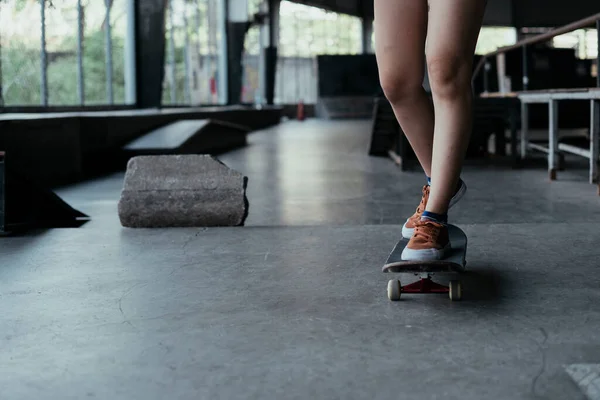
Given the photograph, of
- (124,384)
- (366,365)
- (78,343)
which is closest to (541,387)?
(366,365)

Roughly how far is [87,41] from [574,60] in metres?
5.83

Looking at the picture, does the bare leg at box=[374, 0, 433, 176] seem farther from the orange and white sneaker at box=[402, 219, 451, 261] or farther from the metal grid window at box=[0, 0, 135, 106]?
the metal grid window at box=[0, 0, 135, 106]

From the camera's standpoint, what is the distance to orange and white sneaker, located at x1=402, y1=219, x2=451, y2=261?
1.97 m

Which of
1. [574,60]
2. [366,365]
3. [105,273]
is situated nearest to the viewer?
[366,365]

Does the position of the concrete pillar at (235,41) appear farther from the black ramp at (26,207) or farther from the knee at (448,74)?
the knee at (448,74)

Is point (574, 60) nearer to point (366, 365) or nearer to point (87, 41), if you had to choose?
point (87, 41)

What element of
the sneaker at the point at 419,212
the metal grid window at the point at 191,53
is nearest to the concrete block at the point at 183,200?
the sneaker at the point at 419,212

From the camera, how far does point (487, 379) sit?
1349 millimetres

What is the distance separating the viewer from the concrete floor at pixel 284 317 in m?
1.36

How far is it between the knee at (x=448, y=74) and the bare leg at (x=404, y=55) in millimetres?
140

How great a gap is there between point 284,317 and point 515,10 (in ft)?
94.7

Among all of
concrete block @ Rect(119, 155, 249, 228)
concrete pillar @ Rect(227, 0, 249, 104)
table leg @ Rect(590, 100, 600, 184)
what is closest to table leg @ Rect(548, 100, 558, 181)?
table leg @ Rect(590, 100, 600, 184)

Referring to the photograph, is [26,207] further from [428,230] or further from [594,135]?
[594,135]

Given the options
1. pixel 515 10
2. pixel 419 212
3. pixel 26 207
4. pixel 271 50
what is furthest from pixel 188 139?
pixel 515 10
